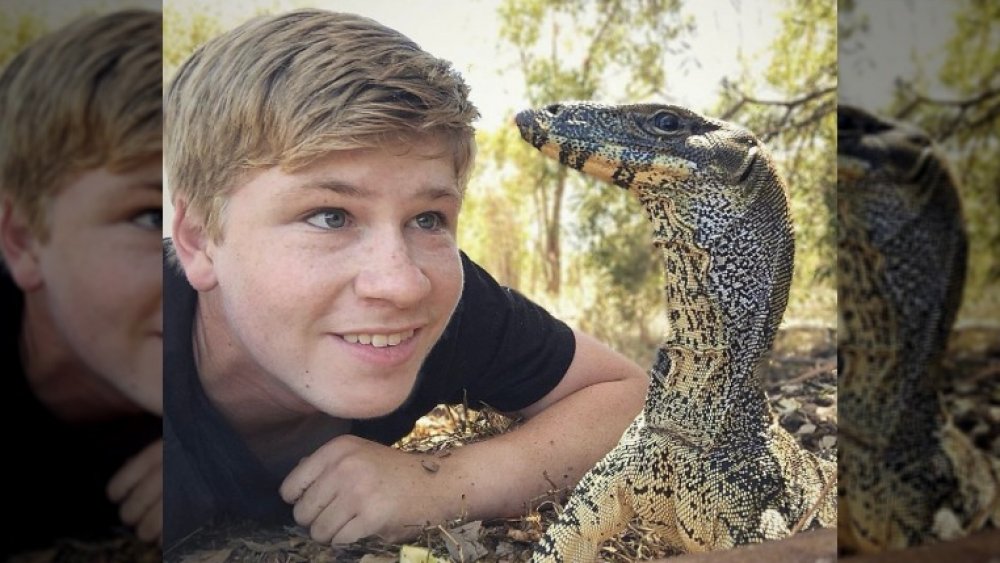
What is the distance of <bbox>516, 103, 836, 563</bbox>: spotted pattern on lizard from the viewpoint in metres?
4.52

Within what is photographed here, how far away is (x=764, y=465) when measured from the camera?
4.62 meters

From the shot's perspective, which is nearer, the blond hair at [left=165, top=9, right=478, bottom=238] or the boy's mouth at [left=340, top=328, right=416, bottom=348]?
the blond hair at [left=165, top=9, right=478, bottom=238]

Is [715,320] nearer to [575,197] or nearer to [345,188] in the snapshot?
[575,197]

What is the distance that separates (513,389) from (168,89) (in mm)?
1943

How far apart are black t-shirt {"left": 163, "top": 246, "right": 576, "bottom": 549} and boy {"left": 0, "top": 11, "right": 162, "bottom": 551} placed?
25cm

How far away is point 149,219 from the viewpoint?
4074mm

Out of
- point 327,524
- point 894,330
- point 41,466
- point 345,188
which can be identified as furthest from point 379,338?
point 894,330

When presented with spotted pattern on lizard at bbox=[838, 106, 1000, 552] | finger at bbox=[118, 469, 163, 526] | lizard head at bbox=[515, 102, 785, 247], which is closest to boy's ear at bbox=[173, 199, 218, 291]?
finger at bbox=[118, 469, 163, 526]

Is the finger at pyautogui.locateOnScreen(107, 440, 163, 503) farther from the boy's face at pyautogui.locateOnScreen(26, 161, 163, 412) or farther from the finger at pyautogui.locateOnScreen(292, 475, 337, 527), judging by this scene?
the finger at pyautogui.locateOnScreen(292, 475, 337, 527)

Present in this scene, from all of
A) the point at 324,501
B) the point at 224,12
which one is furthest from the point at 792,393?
the point at 224,12

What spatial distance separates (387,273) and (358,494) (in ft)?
3.01

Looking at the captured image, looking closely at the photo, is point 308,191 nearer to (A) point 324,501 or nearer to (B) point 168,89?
(B) point 168,89

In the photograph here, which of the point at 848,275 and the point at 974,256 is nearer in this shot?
the point at 848,275

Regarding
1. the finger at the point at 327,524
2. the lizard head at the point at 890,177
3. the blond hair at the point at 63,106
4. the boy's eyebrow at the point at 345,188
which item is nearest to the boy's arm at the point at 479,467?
the finger at the point at 327,524
